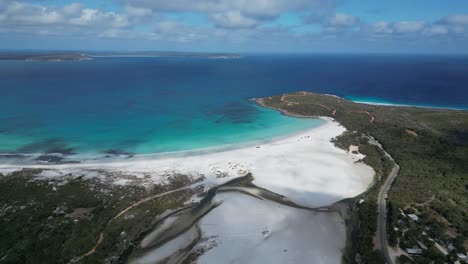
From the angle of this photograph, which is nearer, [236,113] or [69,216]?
[69,216]

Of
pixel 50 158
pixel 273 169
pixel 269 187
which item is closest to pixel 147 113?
pixel 50 158

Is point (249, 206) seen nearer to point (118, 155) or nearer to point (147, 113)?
point (118, 155)

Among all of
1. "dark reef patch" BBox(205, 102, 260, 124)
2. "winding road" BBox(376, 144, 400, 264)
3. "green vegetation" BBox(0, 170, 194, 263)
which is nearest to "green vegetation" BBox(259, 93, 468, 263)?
"winding road" BBox(376, 144, 400, 264)

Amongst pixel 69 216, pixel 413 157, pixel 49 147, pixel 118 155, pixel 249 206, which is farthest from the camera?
pixel 49 147

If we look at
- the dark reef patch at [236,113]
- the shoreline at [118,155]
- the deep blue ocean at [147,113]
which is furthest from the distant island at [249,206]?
the dark reef patch at [236,113]

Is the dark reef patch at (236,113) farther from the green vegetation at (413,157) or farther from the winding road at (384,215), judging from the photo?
the winding road at (384,215)

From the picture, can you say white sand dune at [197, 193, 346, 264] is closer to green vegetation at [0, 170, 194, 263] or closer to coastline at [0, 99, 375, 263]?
coastline at [0, 99, 375, 263]
